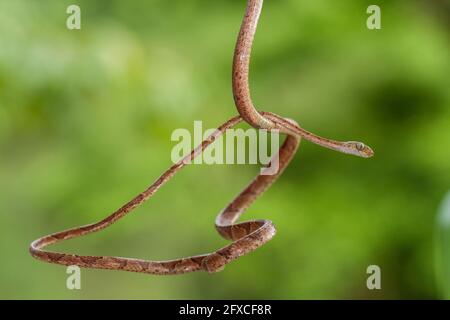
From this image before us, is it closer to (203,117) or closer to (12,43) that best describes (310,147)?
(203,117)

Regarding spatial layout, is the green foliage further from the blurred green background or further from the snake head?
→ the blurred green background

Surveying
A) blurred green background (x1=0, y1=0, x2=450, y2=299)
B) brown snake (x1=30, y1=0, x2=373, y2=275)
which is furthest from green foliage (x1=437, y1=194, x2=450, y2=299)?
blurred green background (x1=0, y1=0, x2=450, y2=299)

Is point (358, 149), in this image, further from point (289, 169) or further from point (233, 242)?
point (289, 169)

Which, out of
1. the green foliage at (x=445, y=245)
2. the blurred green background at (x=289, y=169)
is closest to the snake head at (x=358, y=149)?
the green foliage at (x=445, y=245)

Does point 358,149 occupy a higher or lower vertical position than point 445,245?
higher

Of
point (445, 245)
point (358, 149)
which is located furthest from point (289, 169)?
point (358, 149)

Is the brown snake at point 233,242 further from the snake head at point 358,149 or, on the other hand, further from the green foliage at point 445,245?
the green foliage at point 445,245

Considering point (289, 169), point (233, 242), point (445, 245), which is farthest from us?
point (289, 169)

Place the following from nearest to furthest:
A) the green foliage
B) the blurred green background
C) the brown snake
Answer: the brown snake → the green foliage → the blurred green background

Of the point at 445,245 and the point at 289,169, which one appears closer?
the point at 445,245
